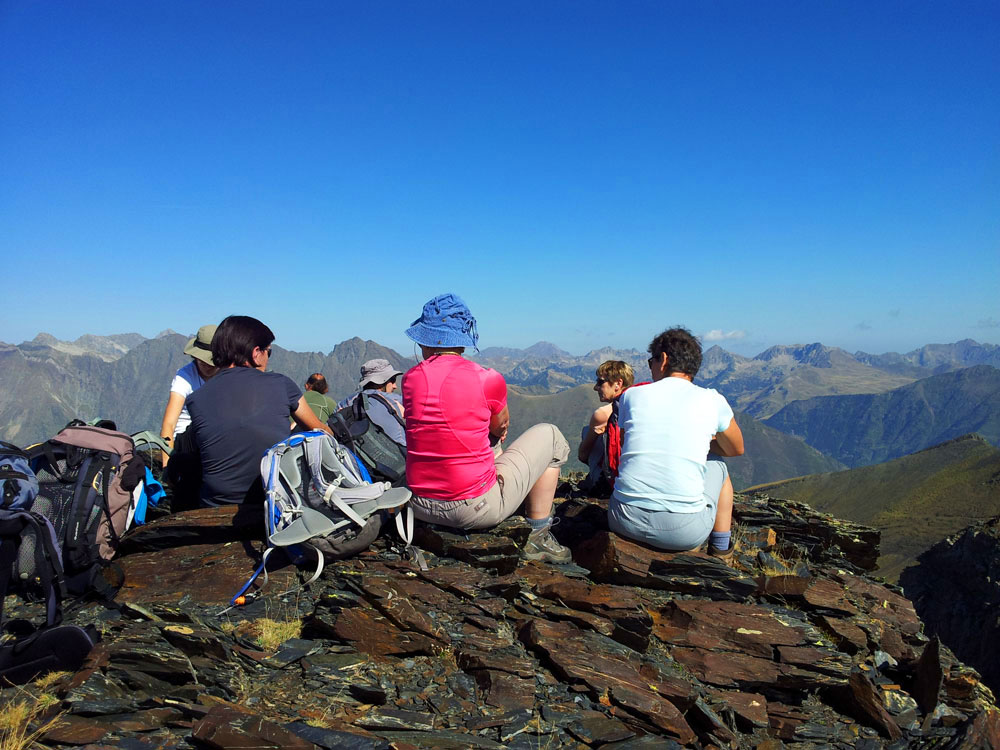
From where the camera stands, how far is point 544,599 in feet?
24.4

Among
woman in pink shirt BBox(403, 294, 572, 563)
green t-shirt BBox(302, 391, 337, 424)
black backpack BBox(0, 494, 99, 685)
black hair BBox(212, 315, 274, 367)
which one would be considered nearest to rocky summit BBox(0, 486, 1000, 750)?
black backpack BBox(0, 494, 99, 685)

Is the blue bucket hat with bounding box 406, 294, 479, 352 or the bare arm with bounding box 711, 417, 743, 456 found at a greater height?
the blue bucket hat with bounding box 406, 294, 479, 352

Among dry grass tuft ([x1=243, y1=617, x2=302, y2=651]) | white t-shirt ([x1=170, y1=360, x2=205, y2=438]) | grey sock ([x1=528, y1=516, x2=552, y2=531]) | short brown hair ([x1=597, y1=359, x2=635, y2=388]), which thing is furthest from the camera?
white t-shirt ([x1=170, y1=360, x2=205, y2=438])

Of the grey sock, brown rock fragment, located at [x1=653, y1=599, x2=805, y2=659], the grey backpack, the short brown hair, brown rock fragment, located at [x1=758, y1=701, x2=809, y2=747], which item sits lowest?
brown rock fragment, located at [x1=758, y1=701, x2=809, y2=747]

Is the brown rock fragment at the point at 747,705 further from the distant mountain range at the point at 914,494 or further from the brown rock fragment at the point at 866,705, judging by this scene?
the distant mountain range at the point at 914,494

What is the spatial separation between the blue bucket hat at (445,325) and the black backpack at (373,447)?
152cm

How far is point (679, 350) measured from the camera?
8297mm

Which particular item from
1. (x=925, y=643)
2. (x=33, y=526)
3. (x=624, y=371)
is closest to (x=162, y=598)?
(x=33, y=526)

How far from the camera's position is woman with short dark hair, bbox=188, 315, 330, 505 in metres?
7.87

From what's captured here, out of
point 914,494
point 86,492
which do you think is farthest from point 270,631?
point 914,494

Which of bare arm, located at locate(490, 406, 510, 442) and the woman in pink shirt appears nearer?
the woman in pink shirt

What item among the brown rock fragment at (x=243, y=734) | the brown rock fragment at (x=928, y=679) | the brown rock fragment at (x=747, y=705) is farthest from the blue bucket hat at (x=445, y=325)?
the brown rock fragment at (x=928, y=679)

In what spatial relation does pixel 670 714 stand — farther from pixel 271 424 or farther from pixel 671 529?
pixel 271 424

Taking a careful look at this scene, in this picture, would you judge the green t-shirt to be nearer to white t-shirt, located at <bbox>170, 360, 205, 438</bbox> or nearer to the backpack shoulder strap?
white t-shirt, located at <bbox>170, 360, 205, 438</bbox>
